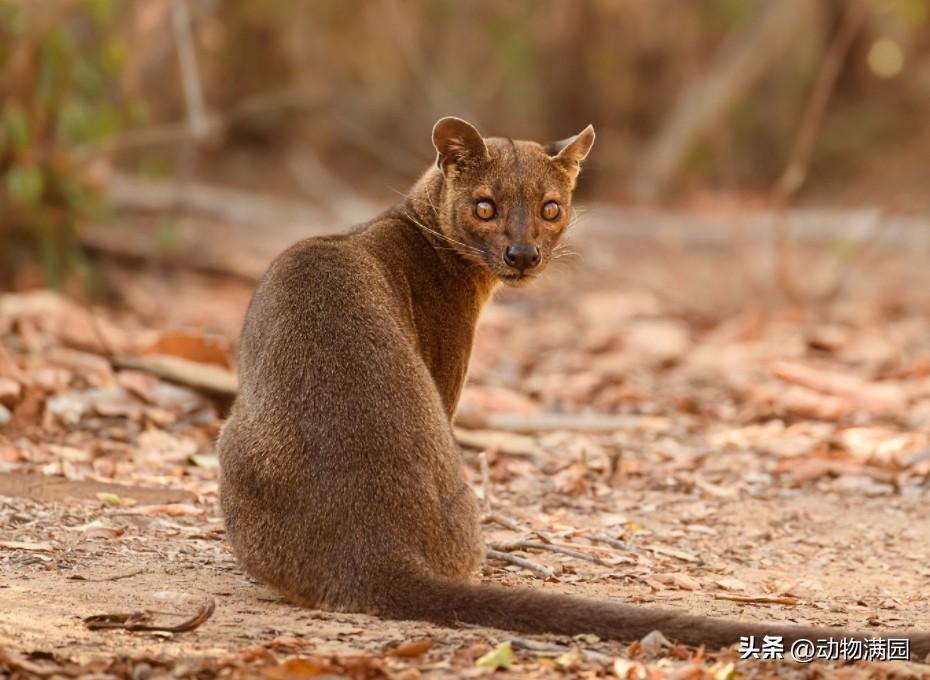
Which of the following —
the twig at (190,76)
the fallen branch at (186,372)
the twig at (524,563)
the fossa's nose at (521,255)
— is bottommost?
the twig at (524,563)

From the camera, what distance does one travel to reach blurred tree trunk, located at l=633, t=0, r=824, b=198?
1652cm

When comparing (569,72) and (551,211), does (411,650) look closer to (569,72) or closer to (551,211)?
(551,211)

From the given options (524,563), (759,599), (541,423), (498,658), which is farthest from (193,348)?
(498,658)

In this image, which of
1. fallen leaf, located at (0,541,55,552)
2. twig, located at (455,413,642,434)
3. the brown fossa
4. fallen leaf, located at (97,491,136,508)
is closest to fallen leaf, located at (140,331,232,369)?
twig, located at (455,413,642,434)

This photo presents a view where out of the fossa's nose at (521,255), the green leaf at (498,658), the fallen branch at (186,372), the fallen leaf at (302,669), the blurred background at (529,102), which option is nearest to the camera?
the fallen leaf at (302,669)

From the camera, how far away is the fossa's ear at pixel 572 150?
5.23 metres

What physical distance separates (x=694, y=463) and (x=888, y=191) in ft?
40.5

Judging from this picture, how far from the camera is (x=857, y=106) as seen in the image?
19594mm

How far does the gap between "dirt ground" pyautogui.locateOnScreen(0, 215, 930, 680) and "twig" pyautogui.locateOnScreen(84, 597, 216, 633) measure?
28mm

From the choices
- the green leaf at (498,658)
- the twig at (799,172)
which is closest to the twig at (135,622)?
the green leaf at (498,658)

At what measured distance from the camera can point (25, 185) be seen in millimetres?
8516

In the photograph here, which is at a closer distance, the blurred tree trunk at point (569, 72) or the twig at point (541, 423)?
the twig at point (541, 423)

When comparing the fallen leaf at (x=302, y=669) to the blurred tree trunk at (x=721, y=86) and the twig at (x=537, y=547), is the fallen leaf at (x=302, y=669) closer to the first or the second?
the twig at (x=537, y=547)

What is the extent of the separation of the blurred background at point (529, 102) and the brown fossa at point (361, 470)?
21.9ft
